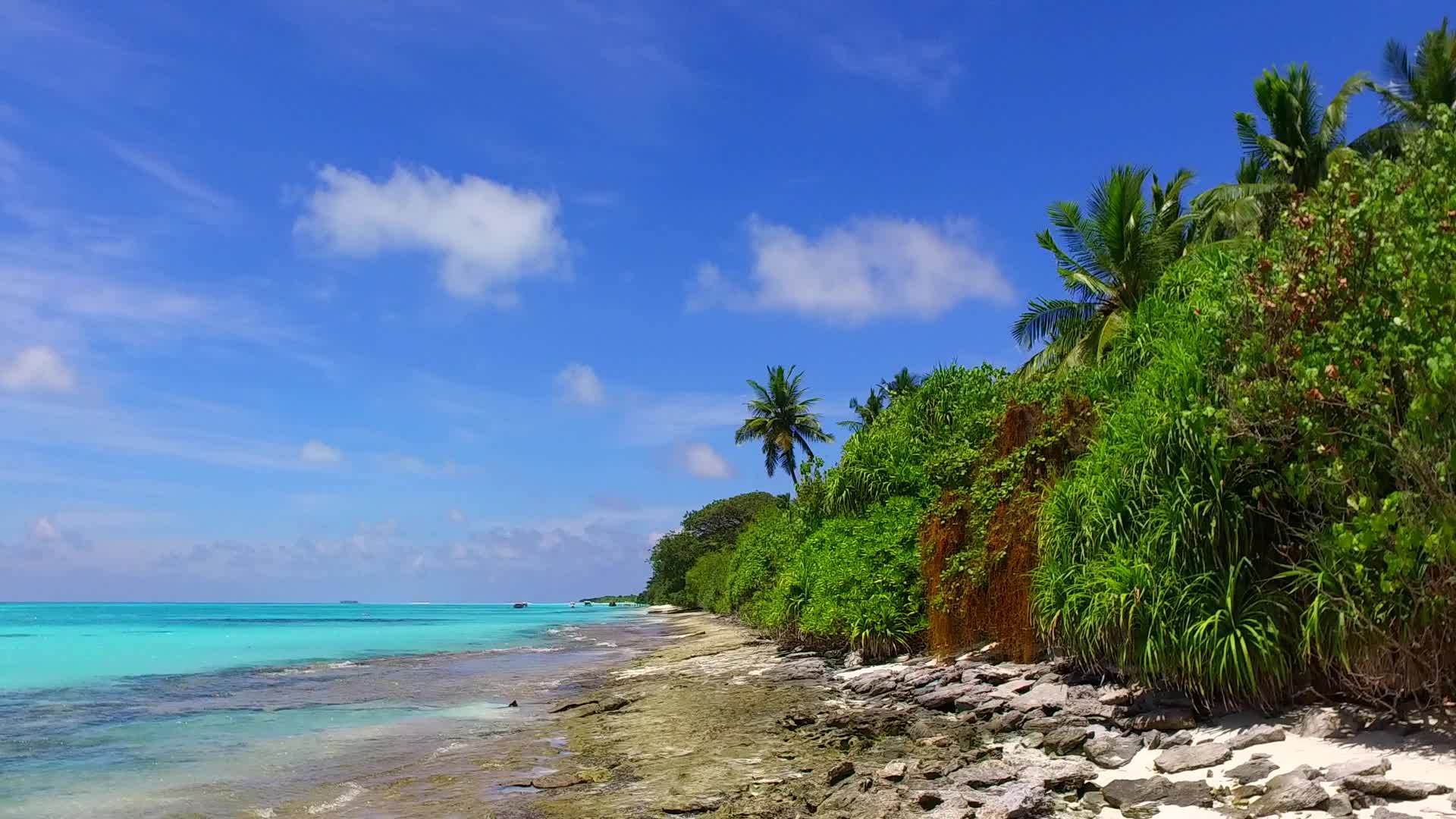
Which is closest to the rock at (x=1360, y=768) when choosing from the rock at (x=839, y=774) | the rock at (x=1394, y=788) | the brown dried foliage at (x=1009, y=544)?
the rock at (x=1394, y=788)

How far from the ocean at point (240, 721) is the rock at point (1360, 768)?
9.72 meters

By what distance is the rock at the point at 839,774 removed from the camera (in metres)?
9.30

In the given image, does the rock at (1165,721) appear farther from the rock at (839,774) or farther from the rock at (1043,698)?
the rock at (839,774)

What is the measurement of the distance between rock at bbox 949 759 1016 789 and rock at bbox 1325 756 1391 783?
8.47ft

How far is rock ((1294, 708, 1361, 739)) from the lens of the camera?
25.0 ft

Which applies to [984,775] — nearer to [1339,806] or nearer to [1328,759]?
[1328,759]

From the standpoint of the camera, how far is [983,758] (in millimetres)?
9594

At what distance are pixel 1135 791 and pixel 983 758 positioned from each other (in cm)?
234

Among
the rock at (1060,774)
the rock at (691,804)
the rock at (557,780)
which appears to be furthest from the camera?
the rock at (557,780)

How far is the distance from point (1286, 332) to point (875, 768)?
585 cm

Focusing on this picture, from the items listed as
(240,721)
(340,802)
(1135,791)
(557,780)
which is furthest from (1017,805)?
(240,721)

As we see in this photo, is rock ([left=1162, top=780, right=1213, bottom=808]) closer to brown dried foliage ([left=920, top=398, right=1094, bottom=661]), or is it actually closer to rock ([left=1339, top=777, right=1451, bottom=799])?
rock ([left=1339, top=777, right=1451, bottom=799])

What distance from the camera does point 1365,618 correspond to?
7371 mm

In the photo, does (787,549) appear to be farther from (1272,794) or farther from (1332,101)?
(1272,794)
